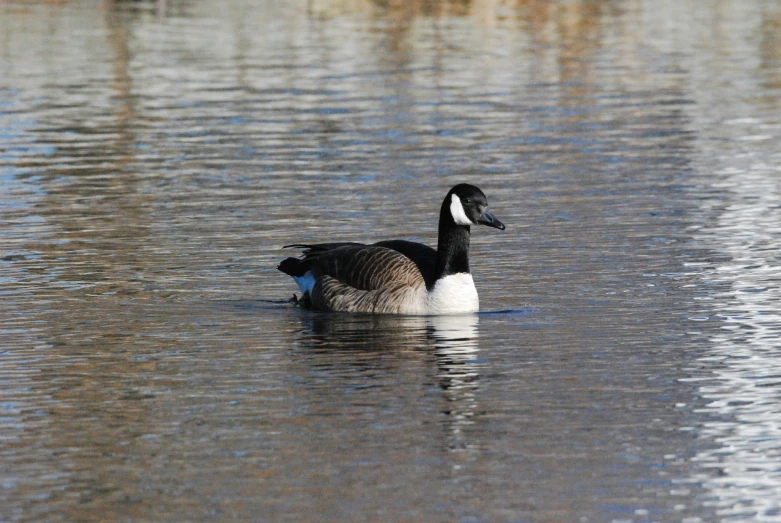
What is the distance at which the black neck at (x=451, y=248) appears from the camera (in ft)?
46.1

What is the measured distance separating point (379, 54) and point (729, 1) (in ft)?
75.2

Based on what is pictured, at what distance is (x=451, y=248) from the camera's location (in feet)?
46.5

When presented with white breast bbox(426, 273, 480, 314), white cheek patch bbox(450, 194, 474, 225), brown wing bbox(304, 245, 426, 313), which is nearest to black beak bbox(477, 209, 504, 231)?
white cheek patch bbox(450, 194, 474, 225)

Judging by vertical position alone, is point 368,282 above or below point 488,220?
below

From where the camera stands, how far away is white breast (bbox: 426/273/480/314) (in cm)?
1391

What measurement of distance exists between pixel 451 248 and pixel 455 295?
50 centimetres

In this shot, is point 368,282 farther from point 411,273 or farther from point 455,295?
point 455,295

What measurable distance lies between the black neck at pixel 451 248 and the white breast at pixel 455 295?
3.0 inches

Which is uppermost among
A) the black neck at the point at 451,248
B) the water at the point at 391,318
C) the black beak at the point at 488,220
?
the black beak at the point at 488,220

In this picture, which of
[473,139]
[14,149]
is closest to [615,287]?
[473,139]

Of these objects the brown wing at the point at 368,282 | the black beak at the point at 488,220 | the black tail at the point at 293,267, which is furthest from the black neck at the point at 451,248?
the black tail at the point at 293,267

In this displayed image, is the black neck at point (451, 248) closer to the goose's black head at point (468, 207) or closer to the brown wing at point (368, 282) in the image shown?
the goose's black head at point (468, 207)

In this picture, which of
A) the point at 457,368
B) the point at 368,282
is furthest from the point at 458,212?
the point at 457,368

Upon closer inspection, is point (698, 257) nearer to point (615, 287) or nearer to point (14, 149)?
point (615, 287)
